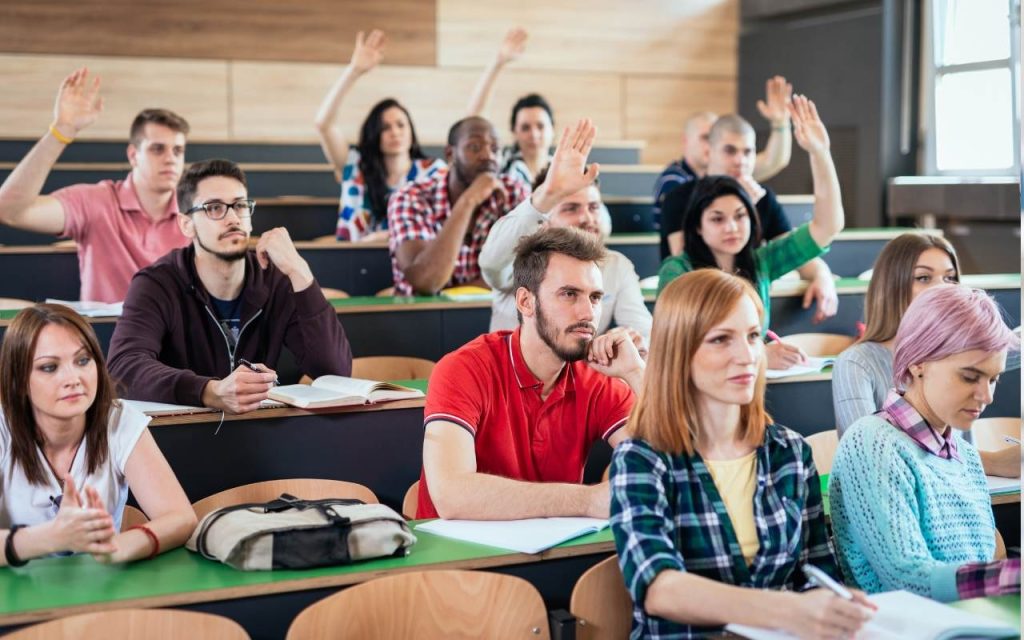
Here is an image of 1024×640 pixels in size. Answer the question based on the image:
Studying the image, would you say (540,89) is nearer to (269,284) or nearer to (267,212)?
(267,212)

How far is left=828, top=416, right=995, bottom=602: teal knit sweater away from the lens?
187 cm

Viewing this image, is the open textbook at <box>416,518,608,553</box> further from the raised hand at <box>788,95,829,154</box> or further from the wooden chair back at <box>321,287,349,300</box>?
the wooden chair back at <box>321,287,349,300</box>

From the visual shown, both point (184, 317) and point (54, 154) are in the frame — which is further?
point (54, 154)

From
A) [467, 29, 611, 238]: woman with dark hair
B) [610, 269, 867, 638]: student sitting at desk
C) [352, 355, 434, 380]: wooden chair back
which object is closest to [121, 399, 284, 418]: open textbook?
[352, 355, 434, 380]: wooden chair back

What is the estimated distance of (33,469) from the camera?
2.07 m

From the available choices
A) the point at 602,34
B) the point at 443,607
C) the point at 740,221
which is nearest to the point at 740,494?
the point at 443,607

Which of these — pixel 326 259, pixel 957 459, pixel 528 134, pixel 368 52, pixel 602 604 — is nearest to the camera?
pixel 602 604

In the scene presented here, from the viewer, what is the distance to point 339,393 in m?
2.83

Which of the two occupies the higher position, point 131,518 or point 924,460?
point 924,460

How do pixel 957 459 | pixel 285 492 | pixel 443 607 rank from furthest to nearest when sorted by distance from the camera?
pixel 285 492 → pixel 957 459 → pixel 443 607

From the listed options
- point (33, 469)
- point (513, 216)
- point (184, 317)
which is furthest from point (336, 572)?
point (513, 216)

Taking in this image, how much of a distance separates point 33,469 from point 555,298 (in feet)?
3.45

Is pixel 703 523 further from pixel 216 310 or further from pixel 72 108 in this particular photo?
pixel 72 108

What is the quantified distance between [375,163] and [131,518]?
3.03m
